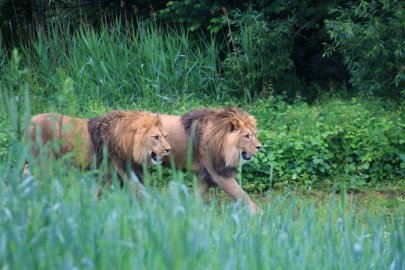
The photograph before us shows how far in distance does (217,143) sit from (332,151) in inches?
94.5

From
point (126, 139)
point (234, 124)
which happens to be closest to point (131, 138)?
point (126, 139)

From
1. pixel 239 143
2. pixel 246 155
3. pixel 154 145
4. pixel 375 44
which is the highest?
pixel 375 44

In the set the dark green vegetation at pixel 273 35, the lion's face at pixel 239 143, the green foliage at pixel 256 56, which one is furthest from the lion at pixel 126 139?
the green foliage at pixel 256 56

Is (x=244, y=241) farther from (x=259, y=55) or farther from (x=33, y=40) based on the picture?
(x=33, y=40)

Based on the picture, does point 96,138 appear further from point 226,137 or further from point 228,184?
point 228,184

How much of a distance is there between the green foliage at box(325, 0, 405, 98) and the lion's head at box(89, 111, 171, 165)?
4.31m

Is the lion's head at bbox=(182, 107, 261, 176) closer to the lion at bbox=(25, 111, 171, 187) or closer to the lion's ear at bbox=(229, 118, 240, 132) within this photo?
the lion's ear at bbox=(229, 118, 240, 132)

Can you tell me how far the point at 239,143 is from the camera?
7.96 meters

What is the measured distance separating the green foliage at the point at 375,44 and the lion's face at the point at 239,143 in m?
3.51

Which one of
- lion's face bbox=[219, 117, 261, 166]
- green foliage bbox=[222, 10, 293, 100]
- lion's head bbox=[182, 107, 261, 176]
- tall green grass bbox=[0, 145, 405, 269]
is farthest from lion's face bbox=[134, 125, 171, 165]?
green foliage bbox=[222, 10, 293, 100]

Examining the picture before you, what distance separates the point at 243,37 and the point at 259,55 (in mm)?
362

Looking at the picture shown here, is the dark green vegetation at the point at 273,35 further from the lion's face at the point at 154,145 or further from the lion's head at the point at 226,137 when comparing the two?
the lion's face at the point at 154,145

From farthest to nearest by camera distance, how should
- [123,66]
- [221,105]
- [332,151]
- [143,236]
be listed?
[123,66] → [221,105] → [332,151] → [143,236]

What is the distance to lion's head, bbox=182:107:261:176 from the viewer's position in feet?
26.1
